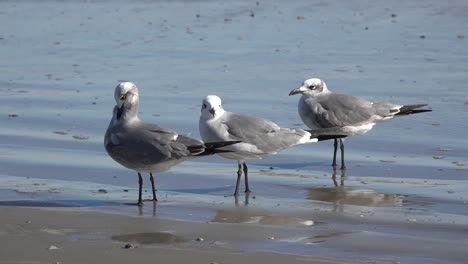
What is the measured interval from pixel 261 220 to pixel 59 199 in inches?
59.6

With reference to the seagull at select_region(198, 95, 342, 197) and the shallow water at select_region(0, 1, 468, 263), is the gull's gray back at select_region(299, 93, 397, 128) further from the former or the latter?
the seagull at select_region(198, 95, 342, 197)

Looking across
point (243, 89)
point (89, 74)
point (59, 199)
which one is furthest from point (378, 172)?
point (89, 74)

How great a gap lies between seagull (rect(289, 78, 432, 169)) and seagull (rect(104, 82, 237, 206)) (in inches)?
78.6

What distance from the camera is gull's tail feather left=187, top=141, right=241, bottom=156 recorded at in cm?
759

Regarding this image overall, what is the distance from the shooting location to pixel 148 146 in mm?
7648

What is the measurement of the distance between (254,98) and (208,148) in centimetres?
398

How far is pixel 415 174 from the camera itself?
8680 millimetres

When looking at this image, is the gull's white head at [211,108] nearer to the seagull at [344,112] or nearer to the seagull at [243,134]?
the seagull at [243,134]

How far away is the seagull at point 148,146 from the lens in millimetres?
A: 7625

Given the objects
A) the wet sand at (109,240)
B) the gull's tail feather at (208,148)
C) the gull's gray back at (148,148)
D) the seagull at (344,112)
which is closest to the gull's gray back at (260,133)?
the gull's tail feather at (208,148)

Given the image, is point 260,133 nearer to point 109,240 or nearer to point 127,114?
point 127,114

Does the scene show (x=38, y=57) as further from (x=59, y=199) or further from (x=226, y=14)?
(x=59, y=199)

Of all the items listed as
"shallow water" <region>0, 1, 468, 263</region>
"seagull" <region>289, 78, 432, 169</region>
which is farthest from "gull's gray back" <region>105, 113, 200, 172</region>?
"seagull" <region>289, 78, 432, 169</region>

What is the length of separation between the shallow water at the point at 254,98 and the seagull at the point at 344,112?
26cm
